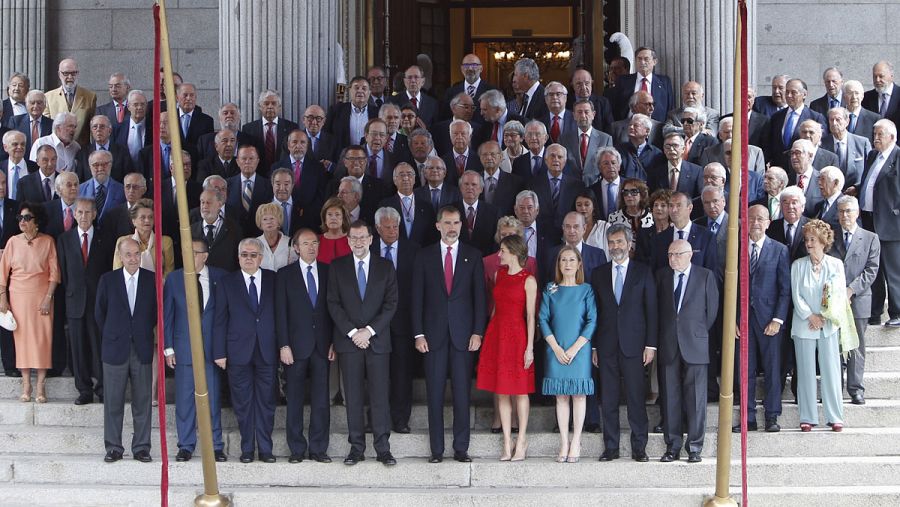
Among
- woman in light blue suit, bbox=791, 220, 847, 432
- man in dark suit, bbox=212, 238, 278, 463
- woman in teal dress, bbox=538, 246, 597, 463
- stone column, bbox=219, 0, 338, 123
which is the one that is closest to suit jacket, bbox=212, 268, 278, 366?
man in dark suit, bbox=212, 238, 278, 463

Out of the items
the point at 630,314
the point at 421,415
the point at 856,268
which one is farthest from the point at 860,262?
the point at 421,415

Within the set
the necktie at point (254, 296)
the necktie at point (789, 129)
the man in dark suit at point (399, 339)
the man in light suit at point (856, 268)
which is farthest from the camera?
the necktie at point (789, 129)

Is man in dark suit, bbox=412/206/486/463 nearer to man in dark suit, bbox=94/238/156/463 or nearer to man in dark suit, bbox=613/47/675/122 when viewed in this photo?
man in dark suit, bbox=94/238/156/463

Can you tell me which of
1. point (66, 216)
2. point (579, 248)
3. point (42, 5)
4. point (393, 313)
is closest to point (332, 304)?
point (393, 313)

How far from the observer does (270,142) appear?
12383 millimetres

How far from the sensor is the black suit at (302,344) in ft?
33.6

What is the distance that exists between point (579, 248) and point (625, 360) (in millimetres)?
950

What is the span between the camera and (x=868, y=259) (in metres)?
10.8

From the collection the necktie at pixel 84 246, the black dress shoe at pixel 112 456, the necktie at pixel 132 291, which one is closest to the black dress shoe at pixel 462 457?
the black dress shoe at pixel 112 456

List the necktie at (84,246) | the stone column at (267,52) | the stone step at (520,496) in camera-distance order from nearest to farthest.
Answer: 1. the stone step at (520,496)
2. the necktie at (84,246)
3. the stone column at (267,52)

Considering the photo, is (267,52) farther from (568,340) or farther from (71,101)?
(568,340)

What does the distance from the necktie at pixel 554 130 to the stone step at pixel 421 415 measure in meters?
2.74

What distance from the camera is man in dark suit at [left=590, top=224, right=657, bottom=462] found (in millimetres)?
10148

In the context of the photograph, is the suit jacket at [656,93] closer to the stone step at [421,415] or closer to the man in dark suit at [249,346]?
the stone step at [421,415]
